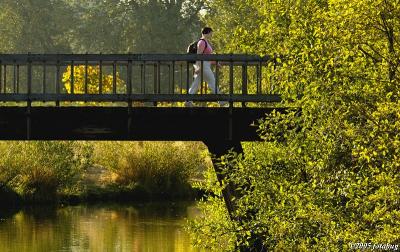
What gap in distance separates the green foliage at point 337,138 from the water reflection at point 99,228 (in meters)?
10.3

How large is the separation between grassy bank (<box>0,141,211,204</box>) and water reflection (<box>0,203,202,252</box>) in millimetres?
1276

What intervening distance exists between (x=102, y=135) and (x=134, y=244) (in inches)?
326

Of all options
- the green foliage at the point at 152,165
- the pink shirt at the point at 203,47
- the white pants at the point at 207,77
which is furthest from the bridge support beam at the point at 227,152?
the green foliage at the point at 152,165

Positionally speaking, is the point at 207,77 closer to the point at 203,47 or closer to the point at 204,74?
the point at 204,74

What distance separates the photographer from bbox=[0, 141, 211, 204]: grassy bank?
116 ft

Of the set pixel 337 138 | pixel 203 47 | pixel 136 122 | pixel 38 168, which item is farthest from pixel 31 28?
pixel 337 138

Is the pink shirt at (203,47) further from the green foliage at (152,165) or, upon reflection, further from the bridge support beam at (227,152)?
the green foliage at (152,165)

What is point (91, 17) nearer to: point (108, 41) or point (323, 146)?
point (108, 41)

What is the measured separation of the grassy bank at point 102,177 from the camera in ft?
116

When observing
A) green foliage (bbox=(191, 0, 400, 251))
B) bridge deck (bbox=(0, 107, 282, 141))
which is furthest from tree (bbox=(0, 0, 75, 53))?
green foliage (bbox=(191, 0, 400, 251))

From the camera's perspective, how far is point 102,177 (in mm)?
39719

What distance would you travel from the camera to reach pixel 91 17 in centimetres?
9862

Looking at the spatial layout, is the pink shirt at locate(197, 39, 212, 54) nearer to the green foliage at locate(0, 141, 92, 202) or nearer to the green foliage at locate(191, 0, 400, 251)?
the green foliage at locate(191, 0, 400, 251)

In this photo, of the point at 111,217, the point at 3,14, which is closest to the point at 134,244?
the point at 111,217
